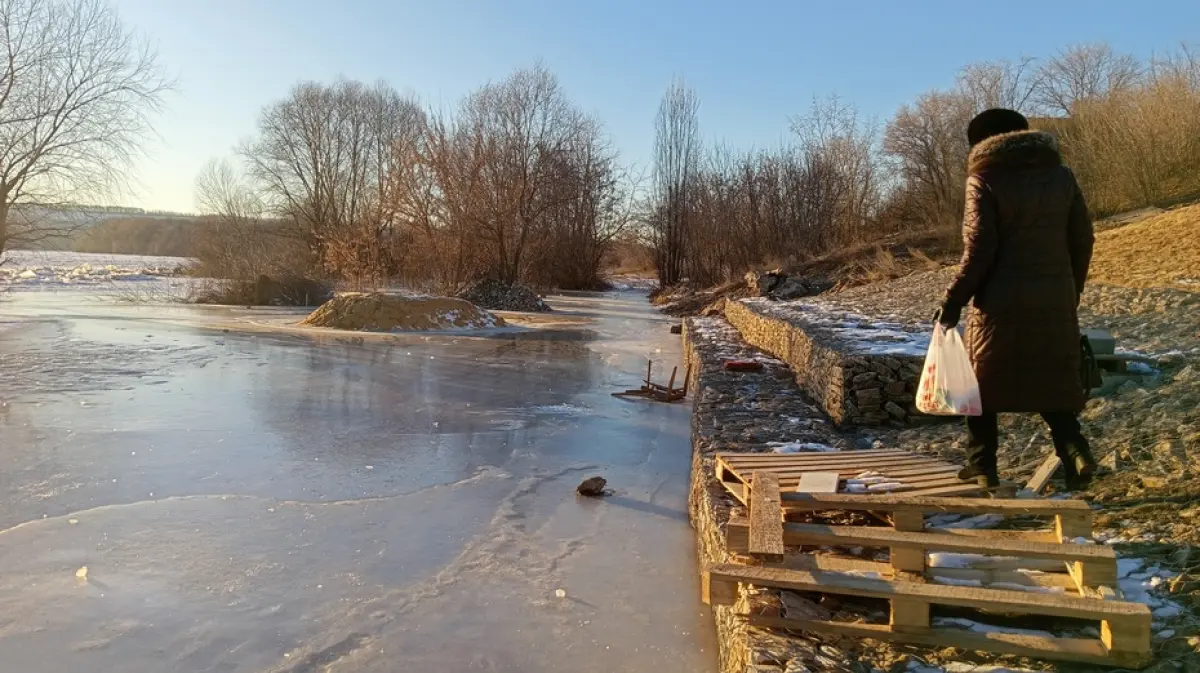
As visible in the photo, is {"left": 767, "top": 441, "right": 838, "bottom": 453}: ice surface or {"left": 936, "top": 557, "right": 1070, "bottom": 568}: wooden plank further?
{"left": 767, "top": 441, "right": 838, "bottom": 453}: ice surface

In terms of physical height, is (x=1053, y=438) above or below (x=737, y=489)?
above

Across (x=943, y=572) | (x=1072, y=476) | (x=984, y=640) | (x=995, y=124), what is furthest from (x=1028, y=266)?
(x=984, y=640)

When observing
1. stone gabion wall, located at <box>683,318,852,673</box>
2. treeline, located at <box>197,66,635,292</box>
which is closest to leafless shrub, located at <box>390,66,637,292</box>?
treeline, located at <box>197,66,635,292</box>

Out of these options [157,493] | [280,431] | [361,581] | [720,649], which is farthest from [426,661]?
[280,431]

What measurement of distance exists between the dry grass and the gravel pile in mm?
17732

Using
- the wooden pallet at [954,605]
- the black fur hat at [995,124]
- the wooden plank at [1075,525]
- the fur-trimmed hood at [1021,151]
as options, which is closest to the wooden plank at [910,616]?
the wooden pallet at [954,605]

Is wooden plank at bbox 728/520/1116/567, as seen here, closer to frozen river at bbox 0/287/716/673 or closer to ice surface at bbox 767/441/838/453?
frozen river at bbox 0/287/716/673

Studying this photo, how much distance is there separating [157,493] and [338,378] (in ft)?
17.5

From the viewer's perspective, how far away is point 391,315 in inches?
731

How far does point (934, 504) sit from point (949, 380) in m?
0.59

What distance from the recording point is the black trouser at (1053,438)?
3.33 meters

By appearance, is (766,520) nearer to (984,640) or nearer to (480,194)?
(984,640)

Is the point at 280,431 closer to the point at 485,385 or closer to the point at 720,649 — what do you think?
the point at 485,385

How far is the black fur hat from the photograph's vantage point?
3512 millimetres
